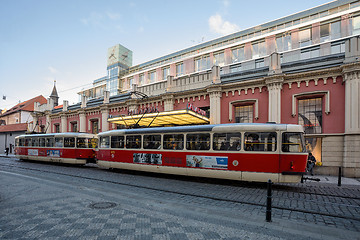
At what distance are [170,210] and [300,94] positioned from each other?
42.4 ft

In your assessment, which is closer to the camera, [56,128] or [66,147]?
[66,147]

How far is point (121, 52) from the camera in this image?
4578 centimetres

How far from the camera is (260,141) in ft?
29.8

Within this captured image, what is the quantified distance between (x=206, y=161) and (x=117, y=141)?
674 cm

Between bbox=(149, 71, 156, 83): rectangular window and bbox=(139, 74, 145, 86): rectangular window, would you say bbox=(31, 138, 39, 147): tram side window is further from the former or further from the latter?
bbox=(139, 74, 145, 86): rectangular window

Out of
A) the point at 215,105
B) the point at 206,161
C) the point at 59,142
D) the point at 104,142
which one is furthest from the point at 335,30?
the point at 59,142

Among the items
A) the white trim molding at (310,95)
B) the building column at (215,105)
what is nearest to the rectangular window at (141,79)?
the building column at (215,105)

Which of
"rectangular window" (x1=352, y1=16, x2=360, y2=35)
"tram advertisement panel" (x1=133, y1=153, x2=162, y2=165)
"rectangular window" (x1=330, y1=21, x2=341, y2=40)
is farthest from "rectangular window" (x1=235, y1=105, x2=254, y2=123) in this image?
"rectangular window" (x1=352, y1=16, x2=360, y2=35)

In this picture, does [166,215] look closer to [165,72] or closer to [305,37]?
[305,37]

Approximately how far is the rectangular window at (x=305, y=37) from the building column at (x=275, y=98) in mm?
16864

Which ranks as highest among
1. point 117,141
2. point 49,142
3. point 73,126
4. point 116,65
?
point 116,65

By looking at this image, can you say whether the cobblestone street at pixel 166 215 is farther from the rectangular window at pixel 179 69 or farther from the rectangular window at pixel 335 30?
the rectangular window at pixel 179 69

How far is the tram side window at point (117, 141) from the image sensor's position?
43.8 feet

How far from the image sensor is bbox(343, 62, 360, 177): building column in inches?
476
